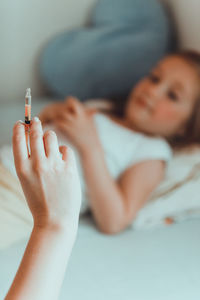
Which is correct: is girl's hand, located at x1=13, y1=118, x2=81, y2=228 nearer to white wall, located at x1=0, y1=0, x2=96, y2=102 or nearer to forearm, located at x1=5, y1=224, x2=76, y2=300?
forearm, located at x1=5, y1=224, x2=76, y2=300

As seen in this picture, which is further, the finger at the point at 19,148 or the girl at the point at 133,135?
the girl at the point at 133,135

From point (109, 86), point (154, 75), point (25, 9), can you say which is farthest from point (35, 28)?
point (154, 75)

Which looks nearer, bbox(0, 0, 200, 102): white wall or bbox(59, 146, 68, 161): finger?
bbox(59, 146, 68, 161): finger

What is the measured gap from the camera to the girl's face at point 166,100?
99 centimetres

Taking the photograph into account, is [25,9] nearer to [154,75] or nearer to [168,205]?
[154,75]

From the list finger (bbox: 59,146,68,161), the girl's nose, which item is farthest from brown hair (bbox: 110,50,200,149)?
finger (bbox: 59,146,68,161)

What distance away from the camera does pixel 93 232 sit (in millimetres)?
811

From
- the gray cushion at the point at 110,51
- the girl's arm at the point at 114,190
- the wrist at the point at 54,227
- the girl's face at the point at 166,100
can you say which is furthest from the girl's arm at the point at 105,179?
the wrist at the point at 54,227

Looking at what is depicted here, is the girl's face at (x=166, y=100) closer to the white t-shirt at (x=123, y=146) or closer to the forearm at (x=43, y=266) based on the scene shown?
the white t-shirt at (x=123, y=146)

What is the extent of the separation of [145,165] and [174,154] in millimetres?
128

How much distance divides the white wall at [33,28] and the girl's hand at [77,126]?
30cm

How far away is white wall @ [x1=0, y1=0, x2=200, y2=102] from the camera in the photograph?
3.85 ft

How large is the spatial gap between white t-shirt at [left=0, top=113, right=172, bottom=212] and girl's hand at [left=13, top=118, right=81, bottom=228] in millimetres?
447

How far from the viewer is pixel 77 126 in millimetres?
925
